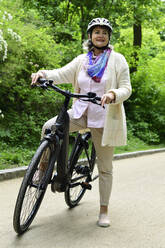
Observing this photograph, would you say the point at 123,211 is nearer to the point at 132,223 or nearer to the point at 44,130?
the point at 132,223

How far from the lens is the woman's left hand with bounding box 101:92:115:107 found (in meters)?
3.35

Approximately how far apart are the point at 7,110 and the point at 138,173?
14.4 feet

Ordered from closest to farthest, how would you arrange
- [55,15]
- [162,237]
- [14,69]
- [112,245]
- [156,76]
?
1. [112,245]
2. [162,237]
3. [14,69]
4. [55,15]
5. [156,76]

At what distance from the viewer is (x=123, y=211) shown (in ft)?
14.6

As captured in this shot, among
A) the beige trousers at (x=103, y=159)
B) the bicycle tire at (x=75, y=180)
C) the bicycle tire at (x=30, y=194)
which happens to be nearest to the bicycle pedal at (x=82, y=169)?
the bicycle tire at (x=75, y=180)

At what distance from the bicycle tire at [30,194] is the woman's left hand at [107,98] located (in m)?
0.62

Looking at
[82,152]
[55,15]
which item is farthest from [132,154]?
[82,152]

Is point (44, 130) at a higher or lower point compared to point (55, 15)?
lower

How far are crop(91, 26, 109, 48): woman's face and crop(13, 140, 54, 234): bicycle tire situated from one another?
1.21 metres

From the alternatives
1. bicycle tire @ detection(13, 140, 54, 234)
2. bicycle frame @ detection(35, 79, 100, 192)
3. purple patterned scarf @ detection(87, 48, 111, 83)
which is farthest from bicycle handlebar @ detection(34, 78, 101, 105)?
bicycle tire @ detection(13, 140, 54, 234)

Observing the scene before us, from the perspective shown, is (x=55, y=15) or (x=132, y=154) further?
(x=55, y=15)

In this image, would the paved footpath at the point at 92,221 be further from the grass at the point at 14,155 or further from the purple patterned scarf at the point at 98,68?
the purple patterned scarf at the point at 98,68

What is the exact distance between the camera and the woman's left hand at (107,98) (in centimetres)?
335

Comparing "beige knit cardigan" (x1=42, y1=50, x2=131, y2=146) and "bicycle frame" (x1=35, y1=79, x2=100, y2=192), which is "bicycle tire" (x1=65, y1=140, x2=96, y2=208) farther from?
"beige knit cardigan" (x1=42, y1=50, x2=131, y2=146)
